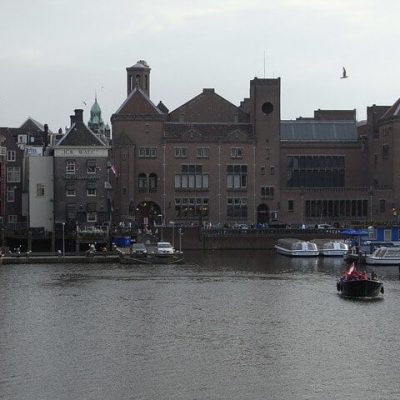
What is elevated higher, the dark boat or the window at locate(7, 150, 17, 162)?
the window at locate(7, 150, 17, 162)

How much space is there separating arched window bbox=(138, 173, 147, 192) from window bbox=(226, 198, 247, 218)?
565 inches

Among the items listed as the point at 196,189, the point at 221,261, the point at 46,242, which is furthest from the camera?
the point at 196,189

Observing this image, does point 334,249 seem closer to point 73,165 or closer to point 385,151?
point 385,151

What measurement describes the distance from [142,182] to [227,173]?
47.4 ft

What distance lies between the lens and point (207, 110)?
177 m

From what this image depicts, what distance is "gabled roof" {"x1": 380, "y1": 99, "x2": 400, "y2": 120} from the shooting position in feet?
554

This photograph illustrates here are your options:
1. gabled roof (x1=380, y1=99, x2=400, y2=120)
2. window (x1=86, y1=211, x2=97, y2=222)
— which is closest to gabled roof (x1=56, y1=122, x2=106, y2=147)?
window (x1=86, y1=211, x2=97, y2=222)

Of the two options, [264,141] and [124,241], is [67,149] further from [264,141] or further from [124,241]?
[264,141]

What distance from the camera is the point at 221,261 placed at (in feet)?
421

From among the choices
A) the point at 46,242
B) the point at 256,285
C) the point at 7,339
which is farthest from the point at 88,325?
the point at 46,242

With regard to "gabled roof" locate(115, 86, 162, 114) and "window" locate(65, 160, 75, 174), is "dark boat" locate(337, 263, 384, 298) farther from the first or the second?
"gabled roof" locate(115, 86, 162, 114)

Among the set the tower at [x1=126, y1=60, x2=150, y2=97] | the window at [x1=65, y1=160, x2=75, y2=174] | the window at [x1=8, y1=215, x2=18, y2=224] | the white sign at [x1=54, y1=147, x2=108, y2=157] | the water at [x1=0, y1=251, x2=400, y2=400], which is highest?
the tower at [x1=126, y1=60, x2=150, y2=97]

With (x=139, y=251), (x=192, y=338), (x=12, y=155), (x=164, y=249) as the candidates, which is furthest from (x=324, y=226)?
(x=192, y=338)

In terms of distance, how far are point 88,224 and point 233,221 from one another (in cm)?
2983
